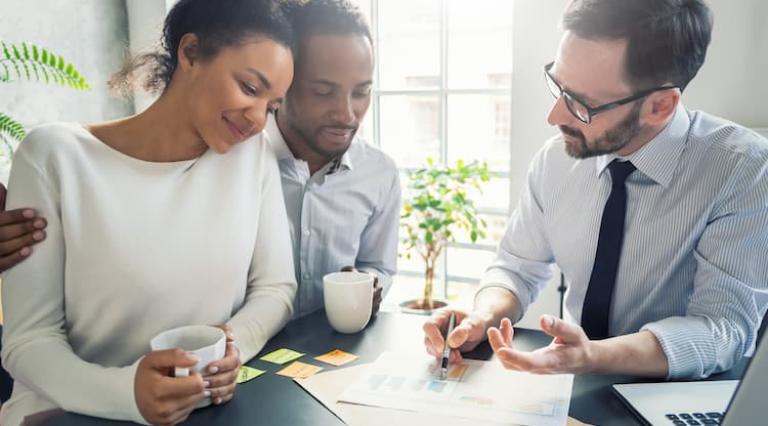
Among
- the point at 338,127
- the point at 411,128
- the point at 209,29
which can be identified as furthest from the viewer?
the point at 411,128

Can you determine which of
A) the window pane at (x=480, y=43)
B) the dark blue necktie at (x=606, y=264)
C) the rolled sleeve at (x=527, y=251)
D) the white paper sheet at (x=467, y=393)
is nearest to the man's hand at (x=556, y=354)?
the white paper sheet at (x=467, y=393)

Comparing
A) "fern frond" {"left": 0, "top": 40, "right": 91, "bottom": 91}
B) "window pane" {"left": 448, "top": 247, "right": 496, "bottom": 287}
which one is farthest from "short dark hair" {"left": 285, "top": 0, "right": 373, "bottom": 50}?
"window pane" {"left": 448, "top": 247, "right": 496, "bottom": 287}

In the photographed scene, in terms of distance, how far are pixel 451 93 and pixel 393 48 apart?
1.64 feet

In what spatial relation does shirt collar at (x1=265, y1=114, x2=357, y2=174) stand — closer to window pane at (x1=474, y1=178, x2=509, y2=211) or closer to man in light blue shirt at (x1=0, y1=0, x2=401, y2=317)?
man in light blue shirt at (x1=0, y1=0, x2=401, y2=317)

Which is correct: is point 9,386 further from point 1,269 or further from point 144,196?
point 144,196

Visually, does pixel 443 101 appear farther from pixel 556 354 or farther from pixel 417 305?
pixel 556 354

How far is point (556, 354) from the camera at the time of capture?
937 millimetres

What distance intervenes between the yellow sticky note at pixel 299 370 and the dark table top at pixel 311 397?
15 mm

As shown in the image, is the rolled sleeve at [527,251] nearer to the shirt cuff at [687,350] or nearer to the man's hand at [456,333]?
the man's hand at [456,333]

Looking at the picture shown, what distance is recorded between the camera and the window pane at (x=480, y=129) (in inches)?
137

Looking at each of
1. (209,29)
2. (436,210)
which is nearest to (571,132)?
(209,29)

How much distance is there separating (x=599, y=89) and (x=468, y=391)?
80 cm

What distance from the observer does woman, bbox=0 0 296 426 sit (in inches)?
37.7

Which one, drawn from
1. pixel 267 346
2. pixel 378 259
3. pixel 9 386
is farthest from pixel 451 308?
pixel 9 386
